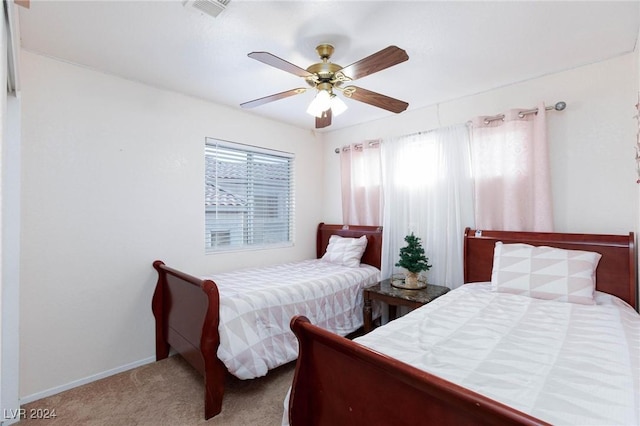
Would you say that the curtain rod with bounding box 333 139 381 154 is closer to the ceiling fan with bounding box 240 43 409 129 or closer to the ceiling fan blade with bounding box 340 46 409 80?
the ceiling fan with bounding box 240 43 409 129

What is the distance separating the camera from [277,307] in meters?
2.23

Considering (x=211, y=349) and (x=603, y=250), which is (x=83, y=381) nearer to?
(x=211, y=349)

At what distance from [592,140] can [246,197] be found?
304cm

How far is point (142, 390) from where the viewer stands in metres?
2.14

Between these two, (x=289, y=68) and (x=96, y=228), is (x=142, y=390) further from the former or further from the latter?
(x=289, y=68)

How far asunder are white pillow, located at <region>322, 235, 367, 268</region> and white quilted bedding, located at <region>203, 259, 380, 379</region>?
9cm

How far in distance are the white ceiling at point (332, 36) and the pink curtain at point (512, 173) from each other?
1.29 ft

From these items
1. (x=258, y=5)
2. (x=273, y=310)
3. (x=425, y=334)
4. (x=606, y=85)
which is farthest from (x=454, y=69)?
(x=273, y=310)

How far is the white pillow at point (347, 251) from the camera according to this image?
10.6 ft

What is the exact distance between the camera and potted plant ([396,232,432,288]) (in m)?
2.71

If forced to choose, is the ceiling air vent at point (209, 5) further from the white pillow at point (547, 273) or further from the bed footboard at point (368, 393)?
the white pillow at point (547, 273)

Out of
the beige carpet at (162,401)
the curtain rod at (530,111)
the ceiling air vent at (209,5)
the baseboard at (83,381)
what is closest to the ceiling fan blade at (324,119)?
the ceiling air vent at (209,5)

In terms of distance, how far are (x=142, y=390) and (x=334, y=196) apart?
2.73 metres

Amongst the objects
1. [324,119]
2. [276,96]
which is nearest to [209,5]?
[276,96]
